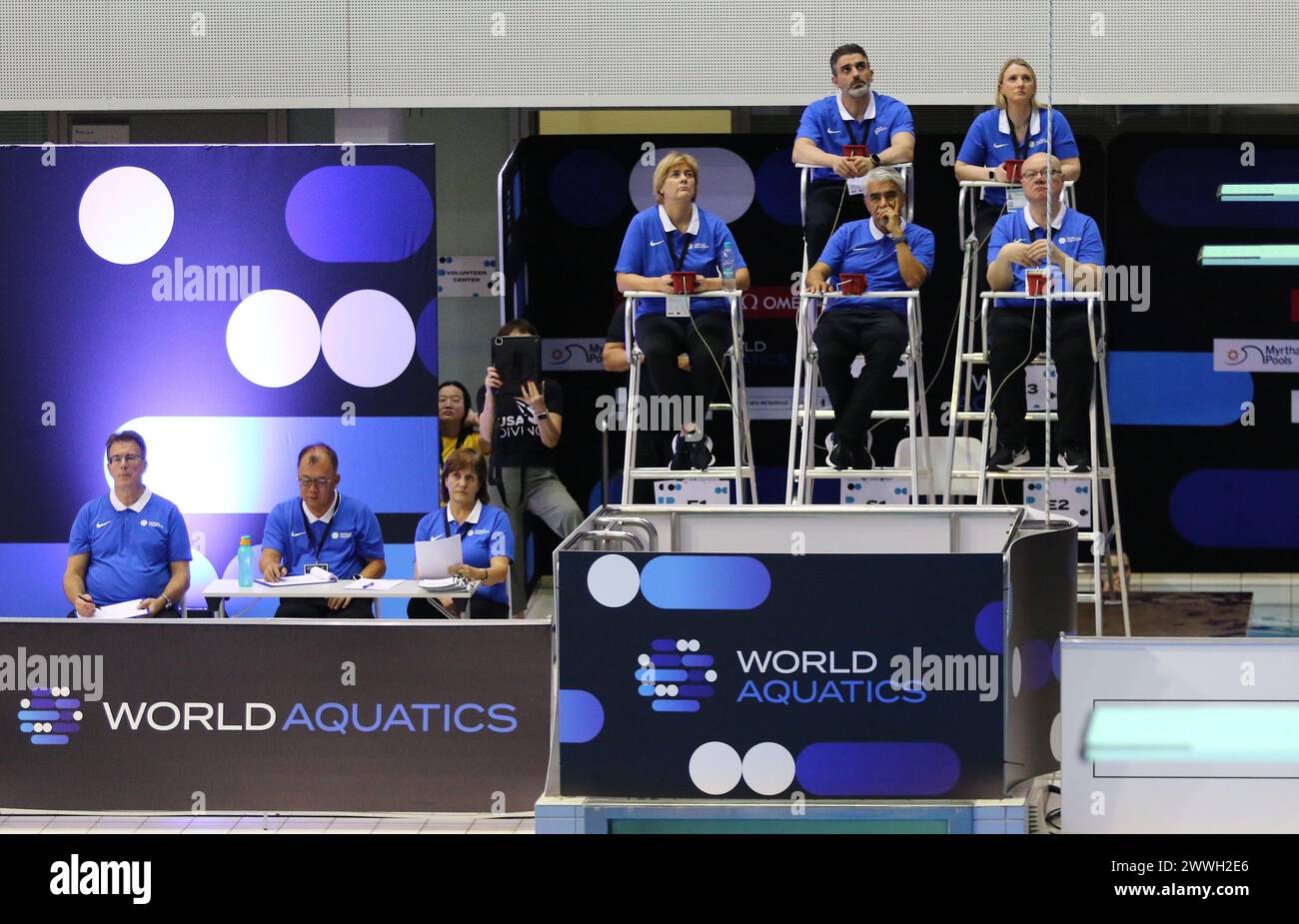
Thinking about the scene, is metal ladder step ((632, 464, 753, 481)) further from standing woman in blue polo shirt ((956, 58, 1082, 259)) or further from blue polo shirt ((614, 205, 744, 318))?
standing woman in blue polo shirt ((956, 58, 1082, 259))

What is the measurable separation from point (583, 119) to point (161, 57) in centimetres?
214

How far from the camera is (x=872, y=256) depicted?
676 cm

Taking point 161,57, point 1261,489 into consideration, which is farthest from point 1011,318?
point 161,57

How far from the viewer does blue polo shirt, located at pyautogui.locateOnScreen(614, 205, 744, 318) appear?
686 cm

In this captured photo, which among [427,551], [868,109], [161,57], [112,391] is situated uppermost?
[161,57]

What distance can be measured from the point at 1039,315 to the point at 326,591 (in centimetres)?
A: 290

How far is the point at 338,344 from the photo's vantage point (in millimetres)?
7027

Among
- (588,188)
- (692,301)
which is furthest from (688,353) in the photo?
(588,188)

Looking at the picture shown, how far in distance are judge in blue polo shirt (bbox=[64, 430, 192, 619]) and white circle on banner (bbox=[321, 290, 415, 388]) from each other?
3.09 feet

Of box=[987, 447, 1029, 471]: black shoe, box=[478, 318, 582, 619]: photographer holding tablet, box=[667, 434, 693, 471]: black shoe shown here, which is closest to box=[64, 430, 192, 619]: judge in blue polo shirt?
box=[478, 318, 582, 619]: photographer holding tablet

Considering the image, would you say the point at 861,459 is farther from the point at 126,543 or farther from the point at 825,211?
the point at 126,543

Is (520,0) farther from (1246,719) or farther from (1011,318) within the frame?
(1246,719)

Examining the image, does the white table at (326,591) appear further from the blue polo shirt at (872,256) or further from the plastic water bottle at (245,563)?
the blue polo shirt at (872,256)

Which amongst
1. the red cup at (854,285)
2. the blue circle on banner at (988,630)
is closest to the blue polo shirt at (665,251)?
the red cup at (854,285)
